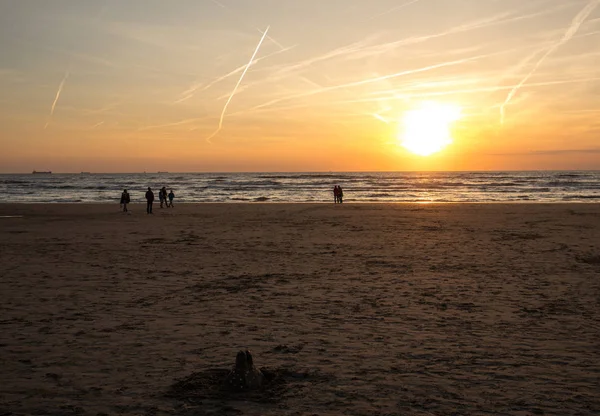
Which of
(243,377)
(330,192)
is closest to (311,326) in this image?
(243,377)

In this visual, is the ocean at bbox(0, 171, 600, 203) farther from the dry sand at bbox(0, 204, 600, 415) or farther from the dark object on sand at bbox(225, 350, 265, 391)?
the dark object on sand at bbox(225, 350, 265, 391)

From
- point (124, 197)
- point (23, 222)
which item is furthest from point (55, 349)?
point (124, 197)

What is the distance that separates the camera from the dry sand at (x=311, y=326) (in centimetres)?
543

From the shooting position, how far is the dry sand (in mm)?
5434

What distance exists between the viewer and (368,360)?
21.4 feet

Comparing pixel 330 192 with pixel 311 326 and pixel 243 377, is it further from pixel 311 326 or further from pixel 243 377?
pixel 243 377

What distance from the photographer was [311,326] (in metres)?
8.08

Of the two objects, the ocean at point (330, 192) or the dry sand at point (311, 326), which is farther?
the ocean at point (330, 192)

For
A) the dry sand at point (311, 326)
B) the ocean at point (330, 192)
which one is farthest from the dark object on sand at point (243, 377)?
the ocean at point (330, 192)

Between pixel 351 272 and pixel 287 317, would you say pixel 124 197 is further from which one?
pixel 287 317

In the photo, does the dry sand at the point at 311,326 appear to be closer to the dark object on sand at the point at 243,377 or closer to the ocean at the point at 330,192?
the dark object on sand at the point at 243,377

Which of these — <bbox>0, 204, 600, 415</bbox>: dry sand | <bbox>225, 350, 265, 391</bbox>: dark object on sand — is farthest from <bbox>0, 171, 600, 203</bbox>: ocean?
<bbox>225, 350, 265, 391</bbox>: dark object on sand

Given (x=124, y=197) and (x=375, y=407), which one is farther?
(x=124, y=197)

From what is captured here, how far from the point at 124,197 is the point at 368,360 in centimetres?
2948
